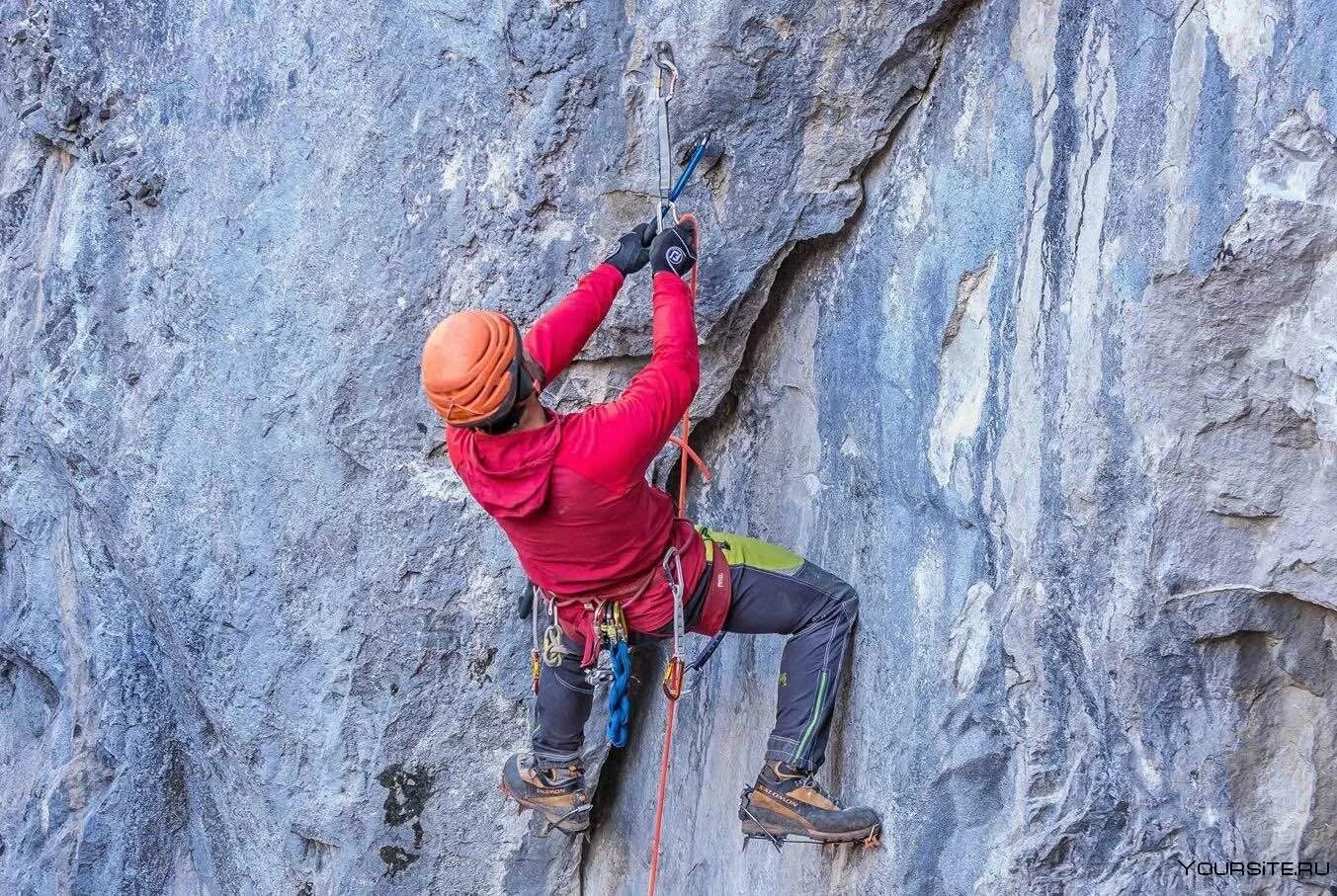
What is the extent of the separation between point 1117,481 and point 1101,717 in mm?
589

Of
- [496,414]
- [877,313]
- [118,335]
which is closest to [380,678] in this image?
[118,335]

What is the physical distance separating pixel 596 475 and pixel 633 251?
0.72 metres

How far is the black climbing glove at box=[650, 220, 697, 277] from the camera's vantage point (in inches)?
130

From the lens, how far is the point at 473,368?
9.57 ft

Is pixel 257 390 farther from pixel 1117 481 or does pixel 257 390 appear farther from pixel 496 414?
pixel 1117 481

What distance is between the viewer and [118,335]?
4309mm

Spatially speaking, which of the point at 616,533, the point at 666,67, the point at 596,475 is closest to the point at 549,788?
the point at 616,533

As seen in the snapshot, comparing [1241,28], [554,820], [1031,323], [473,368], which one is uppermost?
[1241,28]

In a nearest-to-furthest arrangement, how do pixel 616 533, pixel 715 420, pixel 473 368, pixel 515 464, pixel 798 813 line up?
pixel 473 368 → pixel 515 464 → pixel 616 533 → pixel 798 813 → pixel 715 420

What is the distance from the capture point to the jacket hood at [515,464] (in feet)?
10.1

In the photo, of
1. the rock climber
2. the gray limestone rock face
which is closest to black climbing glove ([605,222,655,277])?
the rock climber

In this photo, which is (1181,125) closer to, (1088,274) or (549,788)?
(1088,274)

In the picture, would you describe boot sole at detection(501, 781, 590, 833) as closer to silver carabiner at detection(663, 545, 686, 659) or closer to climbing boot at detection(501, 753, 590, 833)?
climbing boot at detection(501, 753, 590, 833)

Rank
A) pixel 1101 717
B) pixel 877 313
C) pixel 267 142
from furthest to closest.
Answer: pixel 267 142
pixel 877 313
pixel 1101 717
